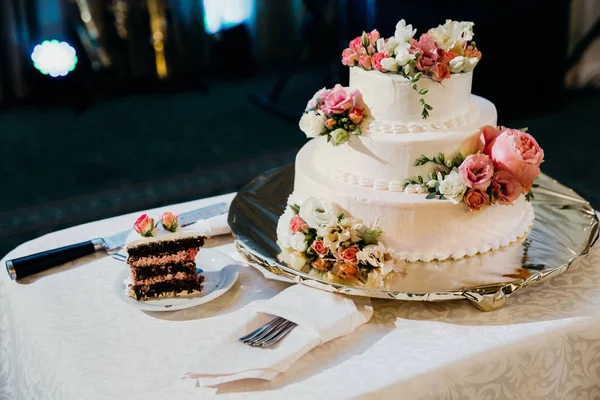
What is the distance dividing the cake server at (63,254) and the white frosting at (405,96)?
2.06 feet

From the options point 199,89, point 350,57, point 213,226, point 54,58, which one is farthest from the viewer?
point 199,89

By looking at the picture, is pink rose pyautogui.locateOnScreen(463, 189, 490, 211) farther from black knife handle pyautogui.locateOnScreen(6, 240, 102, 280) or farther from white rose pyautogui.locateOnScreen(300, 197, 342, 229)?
black knife handle pyautogui.locateOnScreen(6, 240, 102, 280)

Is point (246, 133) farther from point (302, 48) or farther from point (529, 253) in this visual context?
point (529, 253)

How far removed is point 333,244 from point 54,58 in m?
A: 4.07

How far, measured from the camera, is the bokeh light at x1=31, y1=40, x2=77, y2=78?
516 cm

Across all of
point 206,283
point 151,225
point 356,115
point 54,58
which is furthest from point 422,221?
point 54,58

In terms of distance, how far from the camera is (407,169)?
6.21ft

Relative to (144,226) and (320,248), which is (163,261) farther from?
(320,248)

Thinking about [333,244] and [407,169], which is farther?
[407,169]

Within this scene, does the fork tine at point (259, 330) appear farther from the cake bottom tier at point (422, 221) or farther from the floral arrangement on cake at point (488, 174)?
the floral arrangement on cake at point (488, 174)

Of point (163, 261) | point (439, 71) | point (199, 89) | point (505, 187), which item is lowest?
point (199, 89)

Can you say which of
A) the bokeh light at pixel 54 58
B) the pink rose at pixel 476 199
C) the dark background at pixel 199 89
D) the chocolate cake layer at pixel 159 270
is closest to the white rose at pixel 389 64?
the pink rose at pixel 476 199

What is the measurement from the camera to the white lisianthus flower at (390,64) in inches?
73.4

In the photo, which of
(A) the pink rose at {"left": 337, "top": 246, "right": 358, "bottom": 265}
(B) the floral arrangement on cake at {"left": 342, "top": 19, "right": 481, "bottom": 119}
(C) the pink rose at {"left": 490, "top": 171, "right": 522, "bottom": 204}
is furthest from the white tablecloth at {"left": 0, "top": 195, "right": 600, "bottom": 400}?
Result: (B) the floral arrangement on cake at {"left": 342, "top": 19, "right": 481, "bottom": 119}
